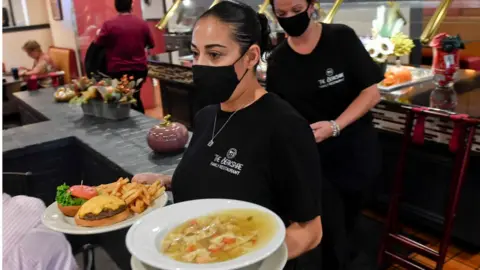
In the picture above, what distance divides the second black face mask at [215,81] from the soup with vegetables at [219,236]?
12.6 inches

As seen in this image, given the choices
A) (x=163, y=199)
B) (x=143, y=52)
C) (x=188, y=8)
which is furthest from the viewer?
(x=188, y=8)

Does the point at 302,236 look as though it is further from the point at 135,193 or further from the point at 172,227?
the point at 135,193

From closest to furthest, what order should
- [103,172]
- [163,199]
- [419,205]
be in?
[163,199], [103,172], [419,205]

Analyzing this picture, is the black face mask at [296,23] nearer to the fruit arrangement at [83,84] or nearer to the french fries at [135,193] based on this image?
the french fries at [135,193]

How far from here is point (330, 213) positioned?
1.96m

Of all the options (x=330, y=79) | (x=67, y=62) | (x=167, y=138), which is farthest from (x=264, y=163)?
(x=67, y=62)

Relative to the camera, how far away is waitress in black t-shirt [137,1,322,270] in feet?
3.61

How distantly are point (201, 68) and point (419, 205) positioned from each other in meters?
2.21

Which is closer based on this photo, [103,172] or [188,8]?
[103,172]

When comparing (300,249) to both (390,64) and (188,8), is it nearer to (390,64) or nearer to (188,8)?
(390,64)

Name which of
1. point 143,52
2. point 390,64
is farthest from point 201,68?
point 143,52

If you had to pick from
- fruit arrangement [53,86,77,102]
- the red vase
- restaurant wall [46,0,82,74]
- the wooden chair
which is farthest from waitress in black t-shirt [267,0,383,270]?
the wooden chair

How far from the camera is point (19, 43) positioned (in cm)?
727

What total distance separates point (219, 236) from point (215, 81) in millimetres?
397
